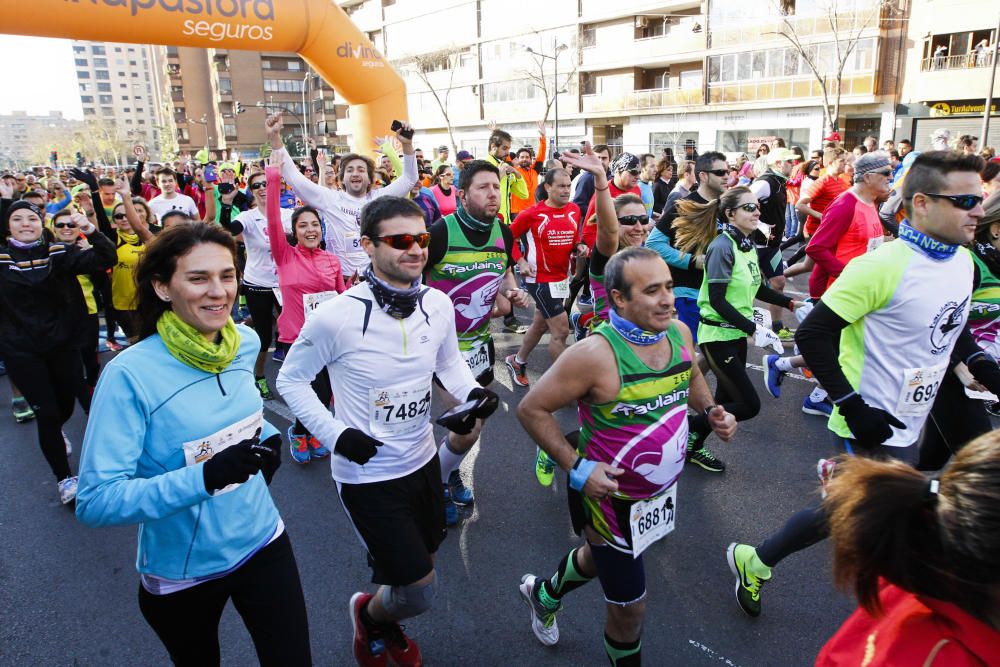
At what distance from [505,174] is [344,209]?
12.8 ft

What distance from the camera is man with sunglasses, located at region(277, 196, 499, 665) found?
104 inches

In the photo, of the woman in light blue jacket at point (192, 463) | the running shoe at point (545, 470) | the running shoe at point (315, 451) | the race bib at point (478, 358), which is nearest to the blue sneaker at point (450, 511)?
the running shoe at point (545, 470)

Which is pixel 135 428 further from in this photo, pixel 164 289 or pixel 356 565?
pixel 356 565

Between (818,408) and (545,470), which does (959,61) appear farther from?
(545,470)

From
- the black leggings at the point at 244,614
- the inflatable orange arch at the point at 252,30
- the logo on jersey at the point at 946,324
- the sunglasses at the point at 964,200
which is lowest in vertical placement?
the black leggings at the point at 244,614

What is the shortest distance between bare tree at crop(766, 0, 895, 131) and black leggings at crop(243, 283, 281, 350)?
28.4m

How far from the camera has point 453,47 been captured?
47844 millimetres

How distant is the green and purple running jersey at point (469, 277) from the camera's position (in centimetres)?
438

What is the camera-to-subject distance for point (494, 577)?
3.61m

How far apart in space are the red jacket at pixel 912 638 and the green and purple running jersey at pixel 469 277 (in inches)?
128

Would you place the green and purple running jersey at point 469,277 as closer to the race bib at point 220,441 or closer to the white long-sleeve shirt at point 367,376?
the white long-sleeve shirt at point 367,376

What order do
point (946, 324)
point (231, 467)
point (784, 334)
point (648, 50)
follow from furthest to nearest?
point (648, 50) → point (784, 334) → point (946, 324) → point (231, 467)

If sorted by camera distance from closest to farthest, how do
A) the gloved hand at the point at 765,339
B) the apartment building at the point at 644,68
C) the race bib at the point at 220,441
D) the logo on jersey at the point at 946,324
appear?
the race bib at the point at 220,441
the logo on jersey at the point at 946,324
the gloved hand at the point at 765,339
the apartment building at the point at 644,68

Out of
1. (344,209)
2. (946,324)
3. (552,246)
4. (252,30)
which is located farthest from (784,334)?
(252,30)
